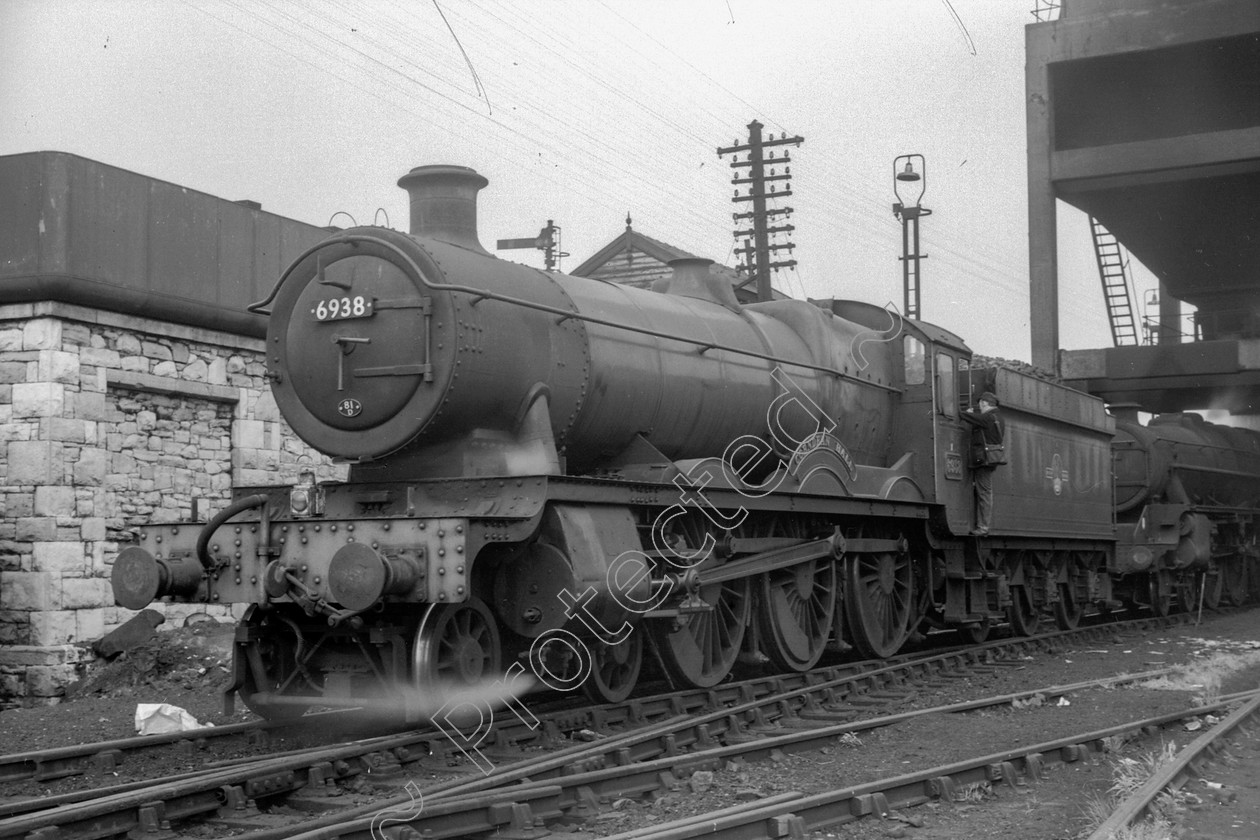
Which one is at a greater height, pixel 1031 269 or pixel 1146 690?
pixel 1031 269

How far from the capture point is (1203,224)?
26312mm

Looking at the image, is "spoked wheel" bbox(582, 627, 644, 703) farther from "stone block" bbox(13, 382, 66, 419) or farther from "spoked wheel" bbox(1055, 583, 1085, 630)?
"spoked wheel" bbox(1055, 583, 1085, 630)

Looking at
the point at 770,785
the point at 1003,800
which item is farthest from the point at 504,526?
the point at 1003,800

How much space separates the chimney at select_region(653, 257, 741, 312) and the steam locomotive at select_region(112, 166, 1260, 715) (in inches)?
1.0

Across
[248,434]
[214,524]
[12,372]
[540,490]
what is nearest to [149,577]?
[214,524]

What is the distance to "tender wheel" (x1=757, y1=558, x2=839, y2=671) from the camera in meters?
10.1

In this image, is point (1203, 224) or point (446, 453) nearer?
point (446, 453)

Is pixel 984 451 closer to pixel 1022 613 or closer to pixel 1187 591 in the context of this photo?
pixel 1022 613

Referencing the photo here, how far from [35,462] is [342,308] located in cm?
510

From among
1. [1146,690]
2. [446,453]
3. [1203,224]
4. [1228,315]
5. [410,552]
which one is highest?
[1203,224]

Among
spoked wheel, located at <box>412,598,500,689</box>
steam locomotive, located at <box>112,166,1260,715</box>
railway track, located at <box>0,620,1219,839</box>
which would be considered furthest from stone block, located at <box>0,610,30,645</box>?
spoked wheel, located at <box>412,598,500,689</box>

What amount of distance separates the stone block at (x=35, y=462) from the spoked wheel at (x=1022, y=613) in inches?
395

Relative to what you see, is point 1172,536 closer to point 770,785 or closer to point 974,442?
point 974,442

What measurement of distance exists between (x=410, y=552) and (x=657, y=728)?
190 cm
